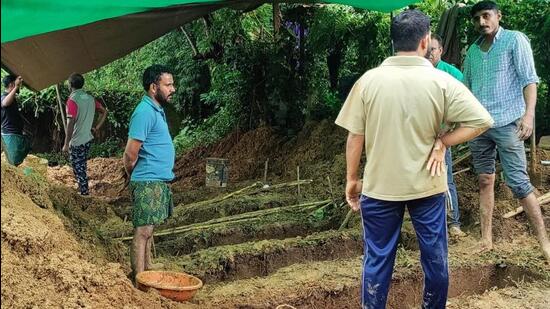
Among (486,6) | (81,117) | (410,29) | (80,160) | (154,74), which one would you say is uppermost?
(486,6)

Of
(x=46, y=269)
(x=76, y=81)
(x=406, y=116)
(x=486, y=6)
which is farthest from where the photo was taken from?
(x=76, y=81)

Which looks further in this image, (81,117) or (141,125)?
(81,117)

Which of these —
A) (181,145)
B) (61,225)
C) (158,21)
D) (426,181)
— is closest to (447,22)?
(158,21)

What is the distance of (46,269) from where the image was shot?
3240 millimetres

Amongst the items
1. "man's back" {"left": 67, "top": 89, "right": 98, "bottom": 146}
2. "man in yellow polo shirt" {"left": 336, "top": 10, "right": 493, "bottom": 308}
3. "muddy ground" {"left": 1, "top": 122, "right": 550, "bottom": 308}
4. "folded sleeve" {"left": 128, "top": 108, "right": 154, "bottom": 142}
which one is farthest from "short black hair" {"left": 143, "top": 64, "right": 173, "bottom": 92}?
"man's back" {"left": 67, "top": 89, "right": 98, "bottom": 146}

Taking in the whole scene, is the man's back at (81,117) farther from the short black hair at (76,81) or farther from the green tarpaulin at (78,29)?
the green tarpaulin at (78,29)

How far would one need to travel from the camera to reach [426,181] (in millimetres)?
3117

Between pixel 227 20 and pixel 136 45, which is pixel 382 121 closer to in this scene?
pixel 136 45

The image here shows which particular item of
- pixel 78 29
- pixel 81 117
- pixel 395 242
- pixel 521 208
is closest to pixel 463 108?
pixel 395 242

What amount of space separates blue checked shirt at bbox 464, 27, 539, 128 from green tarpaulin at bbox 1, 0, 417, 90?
1.55 meters

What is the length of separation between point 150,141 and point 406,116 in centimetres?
192

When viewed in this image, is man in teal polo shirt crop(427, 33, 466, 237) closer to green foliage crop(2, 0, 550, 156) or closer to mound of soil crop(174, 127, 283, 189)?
green foliage crop(2, 0, 550, 156)

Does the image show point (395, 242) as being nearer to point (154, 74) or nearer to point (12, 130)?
point (154, 74)

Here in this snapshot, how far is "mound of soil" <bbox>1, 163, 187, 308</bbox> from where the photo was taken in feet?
10.0
